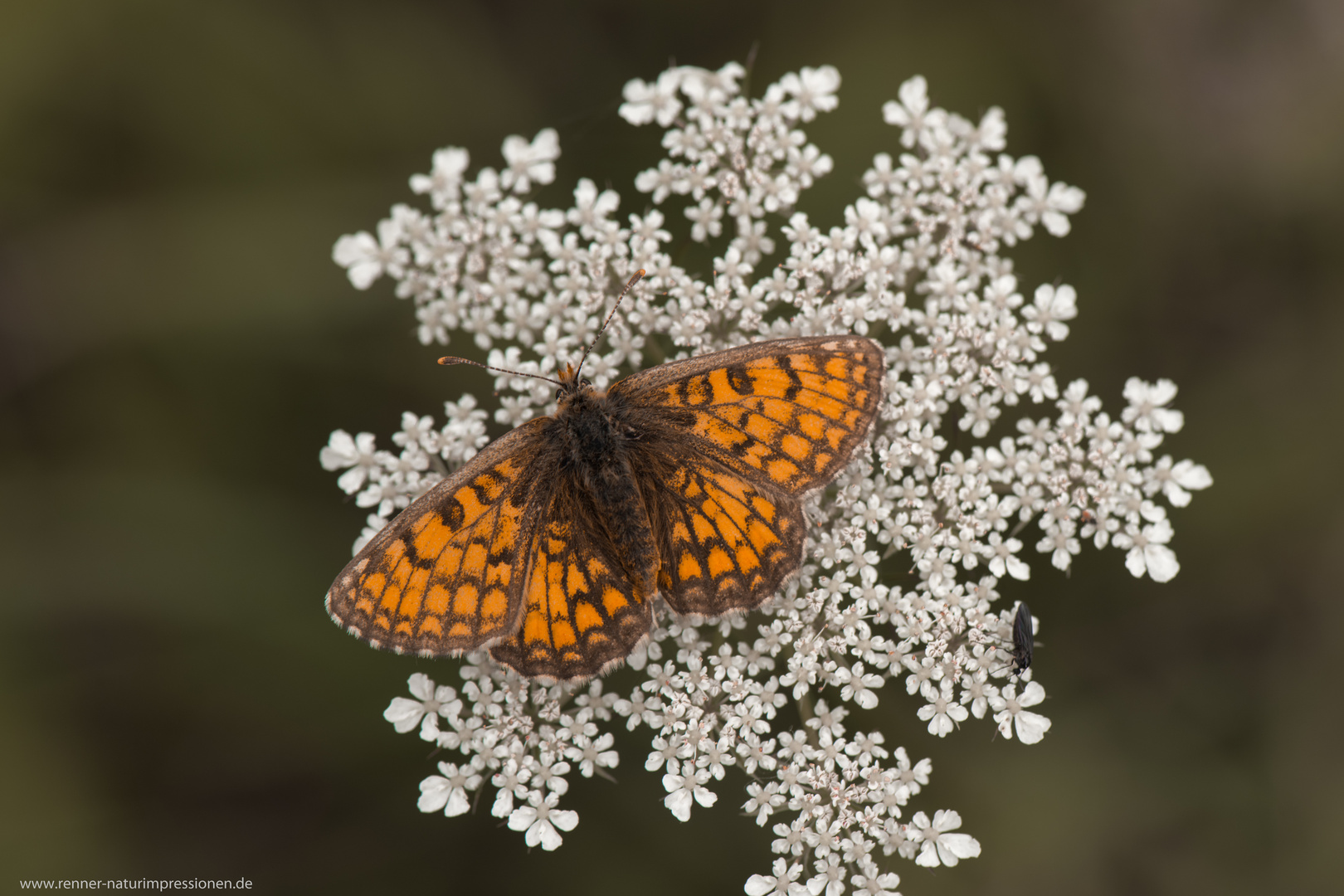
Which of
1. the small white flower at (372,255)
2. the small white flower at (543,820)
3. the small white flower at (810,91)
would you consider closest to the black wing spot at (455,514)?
the small white flower at (543,820)

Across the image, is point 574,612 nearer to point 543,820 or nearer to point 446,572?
point 446,572

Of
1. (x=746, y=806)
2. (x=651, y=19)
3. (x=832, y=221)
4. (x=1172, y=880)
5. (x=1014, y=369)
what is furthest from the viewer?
(x=651, y=19)

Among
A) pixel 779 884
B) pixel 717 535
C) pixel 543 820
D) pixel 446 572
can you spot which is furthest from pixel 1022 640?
pixel 446 572

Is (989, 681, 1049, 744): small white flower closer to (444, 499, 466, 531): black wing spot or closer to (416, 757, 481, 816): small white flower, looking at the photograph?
(416, 757, 481, 816): small white flower

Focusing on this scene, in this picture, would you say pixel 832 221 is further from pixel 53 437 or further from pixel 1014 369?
pixel 53 437

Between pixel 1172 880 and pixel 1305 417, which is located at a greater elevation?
pixel 1305 417

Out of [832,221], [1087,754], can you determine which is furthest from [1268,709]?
[832,221]

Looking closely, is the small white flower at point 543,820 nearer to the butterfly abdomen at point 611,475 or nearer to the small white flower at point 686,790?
the small white flower at point 686,790
